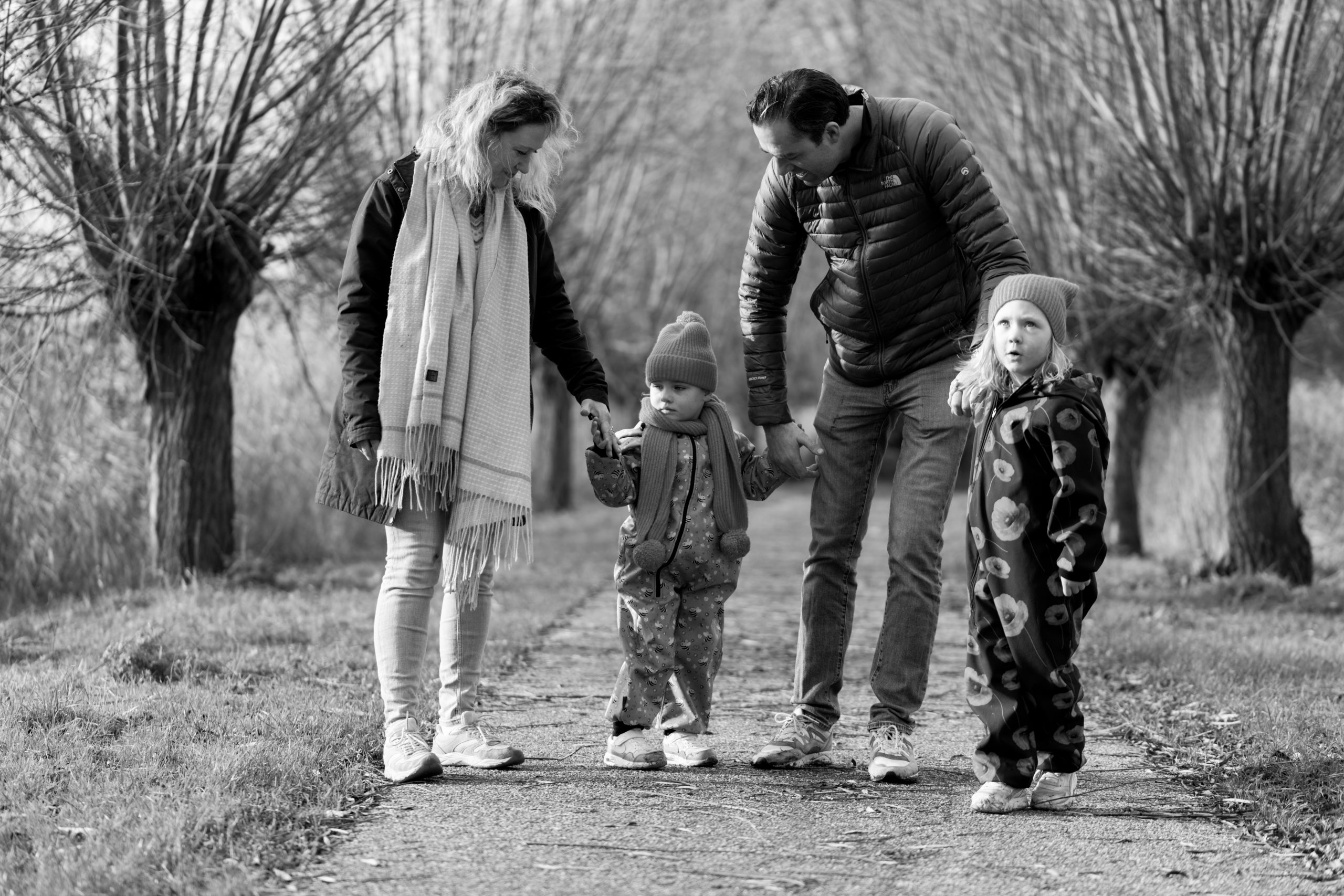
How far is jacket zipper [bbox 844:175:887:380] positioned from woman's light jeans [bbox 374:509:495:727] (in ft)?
4.33

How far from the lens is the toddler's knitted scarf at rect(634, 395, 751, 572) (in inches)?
162

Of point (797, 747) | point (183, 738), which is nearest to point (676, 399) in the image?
point (797, 747)

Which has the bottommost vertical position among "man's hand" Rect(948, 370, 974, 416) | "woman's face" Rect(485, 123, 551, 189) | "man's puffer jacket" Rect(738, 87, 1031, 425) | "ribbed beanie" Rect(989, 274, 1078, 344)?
"man's hand" Rect(948, 370, 974, 416)

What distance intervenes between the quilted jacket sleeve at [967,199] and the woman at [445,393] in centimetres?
105

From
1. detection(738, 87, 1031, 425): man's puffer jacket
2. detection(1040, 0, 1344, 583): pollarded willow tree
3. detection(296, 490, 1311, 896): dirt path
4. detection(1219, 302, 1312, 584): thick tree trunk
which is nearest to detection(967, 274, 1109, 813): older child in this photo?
detection(296, 490, 1311, 896): dirt path

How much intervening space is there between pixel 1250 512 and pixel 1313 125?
2.44 metres

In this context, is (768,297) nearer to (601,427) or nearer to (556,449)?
(601,427)

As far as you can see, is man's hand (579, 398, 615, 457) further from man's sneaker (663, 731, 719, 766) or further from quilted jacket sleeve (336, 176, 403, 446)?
man's sneaker (663, 731, 719, 766)

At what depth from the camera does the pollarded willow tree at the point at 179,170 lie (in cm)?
607

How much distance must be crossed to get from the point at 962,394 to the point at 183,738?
8.07 feet

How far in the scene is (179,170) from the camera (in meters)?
7.01

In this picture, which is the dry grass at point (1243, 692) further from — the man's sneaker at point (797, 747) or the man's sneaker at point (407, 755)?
the man's sneaker at point (407, 755)

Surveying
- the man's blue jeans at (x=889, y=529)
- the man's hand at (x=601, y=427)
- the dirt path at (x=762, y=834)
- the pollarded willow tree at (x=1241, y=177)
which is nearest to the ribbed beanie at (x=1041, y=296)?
the man's blue jeans at (x=889, y=529)

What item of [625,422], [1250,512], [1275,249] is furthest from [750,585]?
[625,422]
